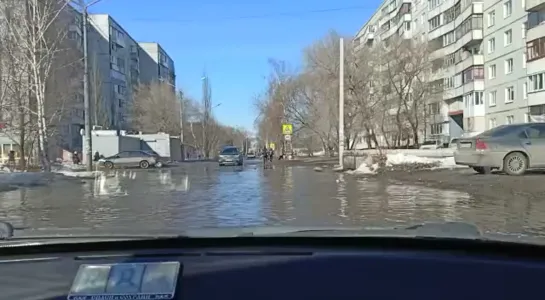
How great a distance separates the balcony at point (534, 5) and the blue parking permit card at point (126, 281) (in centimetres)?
4597

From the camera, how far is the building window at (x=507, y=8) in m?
51.3

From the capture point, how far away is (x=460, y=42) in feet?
202

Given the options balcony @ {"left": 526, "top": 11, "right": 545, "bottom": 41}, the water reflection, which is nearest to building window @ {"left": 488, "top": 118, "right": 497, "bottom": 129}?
balcony @ {"left": 526, "top": 11, "right": 545, "bottom": 41}

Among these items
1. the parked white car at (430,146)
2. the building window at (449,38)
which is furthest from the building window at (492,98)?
the building window at (449,38)

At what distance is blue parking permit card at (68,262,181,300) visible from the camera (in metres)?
1.79

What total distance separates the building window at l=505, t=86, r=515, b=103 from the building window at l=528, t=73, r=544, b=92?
5.47 metres

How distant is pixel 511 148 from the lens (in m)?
18.1

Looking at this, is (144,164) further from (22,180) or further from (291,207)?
(291,207)

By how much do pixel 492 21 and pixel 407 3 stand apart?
23994 millimetres

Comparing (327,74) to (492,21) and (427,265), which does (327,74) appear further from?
(427,265)

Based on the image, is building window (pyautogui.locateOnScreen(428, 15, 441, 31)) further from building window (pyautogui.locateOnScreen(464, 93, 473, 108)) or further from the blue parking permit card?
the blue parking permit card

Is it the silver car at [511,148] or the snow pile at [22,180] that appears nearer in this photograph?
the silver car at [511,148]

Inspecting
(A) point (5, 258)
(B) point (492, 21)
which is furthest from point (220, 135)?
(A) point (5, 258)

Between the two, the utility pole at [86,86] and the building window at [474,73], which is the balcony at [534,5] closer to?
the building window at [474,73]
